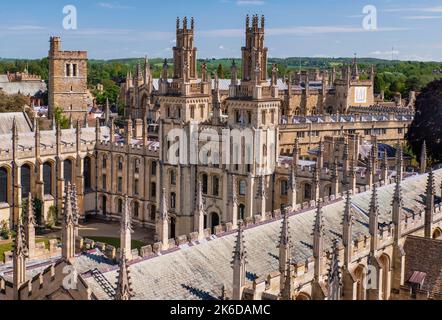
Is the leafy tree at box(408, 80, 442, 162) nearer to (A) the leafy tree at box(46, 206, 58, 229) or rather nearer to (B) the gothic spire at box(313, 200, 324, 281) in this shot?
(A) the leafy tree at box(46, 206, 58, 229)

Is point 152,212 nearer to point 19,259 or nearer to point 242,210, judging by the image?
point 242,210

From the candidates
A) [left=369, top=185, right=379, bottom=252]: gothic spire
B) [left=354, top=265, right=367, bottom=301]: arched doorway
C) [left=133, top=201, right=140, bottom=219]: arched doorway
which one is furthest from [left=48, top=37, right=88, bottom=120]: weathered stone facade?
[left=354, top=265, right=367, bottom=301]: arched doorway

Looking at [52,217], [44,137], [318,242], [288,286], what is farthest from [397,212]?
[44,137]

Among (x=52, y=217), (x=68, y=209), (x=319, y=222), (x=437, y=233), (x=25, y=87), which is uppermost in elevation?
(x=25, y=87)

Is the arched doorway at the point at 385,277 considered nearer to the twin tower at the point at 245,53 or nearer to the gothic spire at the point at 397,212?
the gothic spire at the point at 397,212

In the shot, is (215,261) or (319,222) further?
(319,222)
